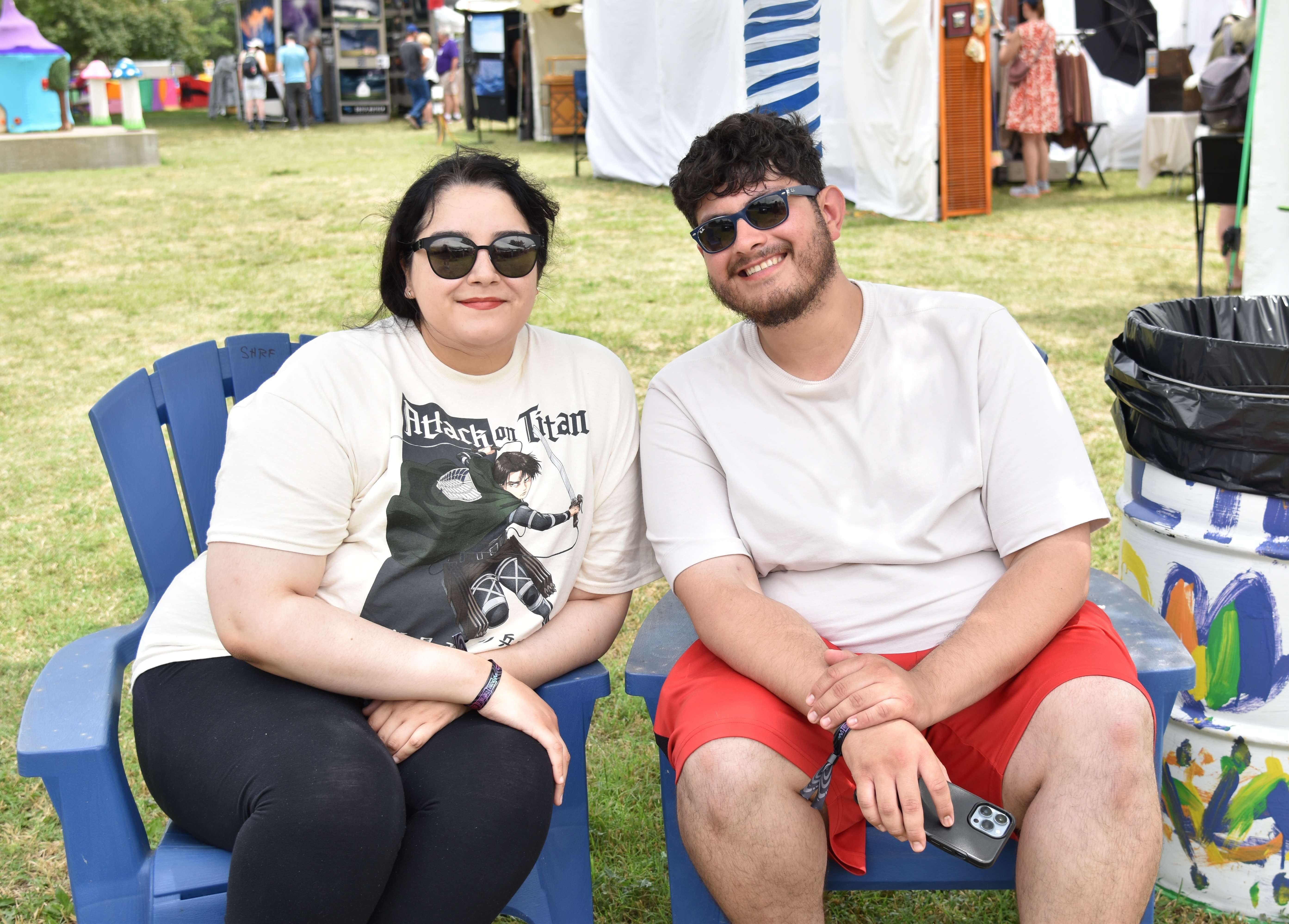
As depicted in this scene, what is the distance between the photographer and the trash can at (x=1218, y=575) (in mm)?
2014

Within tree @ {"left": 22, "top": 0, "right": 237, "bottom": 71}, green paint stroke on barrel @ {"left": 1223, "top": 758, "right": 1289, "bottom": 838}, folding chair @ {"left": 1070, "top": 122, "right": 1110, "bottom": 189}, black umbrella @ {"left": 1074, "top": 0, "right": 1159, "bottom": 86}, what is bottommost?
green paint stroke on barrel @ {"left": 1223, "top": 758, "right": 1289, "bottom": 838}

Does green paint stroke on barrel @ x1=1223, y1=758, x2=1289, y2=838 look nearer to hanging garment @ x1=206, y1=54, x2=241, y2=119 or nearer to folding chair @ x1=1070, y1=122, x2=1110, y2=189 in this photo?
folding chair @ x1=1070, y1=122, x2=1110, y2=189

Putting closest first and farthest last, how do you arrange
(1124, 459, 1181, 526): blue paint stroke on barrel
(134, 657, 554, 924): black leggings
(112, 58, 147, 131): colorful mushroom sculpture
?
1. (134, 657, 554, 924): black leggings
2. (1124, 459, 1181, 526): blue paint stroke on barrel
3. (112, 58, 147, 131): colorful mushroom sculpture

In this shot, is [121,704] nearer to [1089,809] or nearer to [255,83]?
[1089,809]

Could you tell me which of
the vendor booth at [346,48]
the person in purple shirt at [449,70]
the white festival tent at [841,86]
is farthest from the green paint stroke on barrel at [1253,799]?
the vendor booth at [346,48]

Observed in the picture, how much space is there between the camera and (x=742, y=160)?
207 centimetres

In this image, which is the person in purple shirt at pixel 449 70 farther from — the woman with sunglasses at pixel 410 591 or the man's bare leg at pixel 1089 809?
the man's bare leg at pixel 1089 809

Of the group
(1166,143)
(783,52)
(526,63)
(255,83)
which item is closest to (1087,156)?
(1166,143)

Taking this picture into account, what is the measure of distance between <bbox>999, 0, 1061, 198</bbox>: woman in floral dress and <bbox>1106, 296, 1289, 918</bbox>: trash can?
32.1 ft

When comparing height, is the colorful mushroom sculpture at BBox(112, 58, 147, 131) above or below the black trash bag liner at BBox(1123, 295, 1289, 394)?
above

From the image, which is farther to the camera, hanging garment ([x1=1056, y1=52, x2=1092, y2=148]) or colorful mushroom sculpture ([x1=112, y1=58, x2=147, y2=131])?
colorful mushroom sculpture ([x1=112, y1=58, x2=147, y2=131])

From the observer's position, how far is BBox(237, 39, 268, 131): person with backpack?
22.2 meters

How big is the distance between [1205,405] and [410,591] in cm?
144

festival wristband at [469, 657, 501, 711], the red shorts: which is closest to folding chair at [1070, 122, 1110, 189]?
the red shorts
